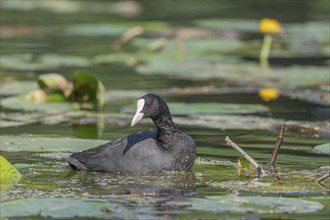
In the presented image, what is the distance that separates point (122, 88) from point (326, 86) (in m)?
2.82

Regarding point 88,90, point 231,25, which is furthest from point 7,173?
point 231,25

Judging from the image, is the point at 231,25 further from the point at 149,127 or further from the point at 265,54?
the point at 149,127

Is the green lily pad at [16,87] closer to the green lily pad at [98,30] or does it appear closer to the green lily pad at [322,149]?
the green lily pad at [322,149]

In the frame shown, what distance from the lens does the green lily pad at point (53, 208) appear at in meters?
6.45

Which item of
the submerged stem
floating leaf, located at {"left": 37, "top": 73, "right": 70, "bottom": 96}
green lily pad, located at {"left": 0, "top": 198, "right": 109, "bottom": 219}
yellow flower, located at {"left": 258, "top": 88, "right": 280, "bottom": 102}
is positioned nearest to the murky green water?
green lily pad, located at {"left": 0, "top": 198, "right": 109, "bottom": 219}

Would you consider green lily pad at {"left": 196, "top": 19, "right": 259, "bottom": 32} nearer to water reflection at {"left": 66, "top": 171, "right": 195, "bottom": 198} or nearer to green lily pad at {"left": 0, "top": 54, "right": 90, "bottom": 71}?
green lily pad at {"left": 0, "top": 54, "right": 90, "bottom": 71}

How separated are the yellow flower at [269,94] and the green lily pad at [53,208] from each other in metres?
6.44

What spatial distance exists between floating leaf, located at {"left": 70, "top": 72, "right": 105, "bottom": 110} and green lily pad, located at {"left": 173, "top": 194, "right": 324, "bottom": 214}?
199 inches

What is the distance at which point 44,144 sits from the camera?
9.39m

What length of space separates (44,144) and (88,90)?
2.74m

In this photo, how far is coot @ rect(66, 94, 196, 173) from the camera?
8.16m

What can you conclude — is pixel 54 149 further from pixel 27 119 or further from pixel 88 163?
pixel 27 119

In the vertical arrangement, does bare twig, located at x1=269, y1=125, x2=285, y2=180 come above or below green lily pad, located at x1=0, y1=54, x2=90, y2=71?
below

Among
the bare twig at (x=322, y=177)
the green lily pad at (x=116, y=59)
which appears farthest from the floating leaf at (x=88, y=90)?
the bare twig at (x=322, y=177)
